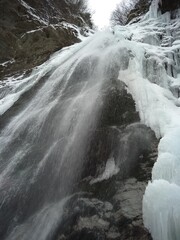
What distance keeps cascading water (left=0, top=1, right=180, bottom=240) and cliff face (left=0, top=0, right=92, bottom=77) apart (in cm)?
317

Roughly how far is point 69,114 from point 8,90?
338cm

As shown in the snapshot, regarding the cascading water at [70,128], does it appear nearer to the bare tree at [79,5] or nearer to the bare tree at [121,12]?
the bare tree at [79,5]

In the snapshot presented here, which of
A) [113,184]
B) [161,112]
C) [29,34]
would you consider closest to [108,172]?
[113,184]

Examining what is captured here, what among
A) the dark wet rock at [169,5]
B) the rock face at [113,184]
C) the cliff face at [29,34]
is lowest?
the rock face at [113,184]

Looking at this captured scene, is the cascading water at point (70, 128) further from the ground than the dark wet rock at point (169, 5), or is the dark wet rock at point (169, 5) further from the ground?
the dark wet rock at point (169, 5)

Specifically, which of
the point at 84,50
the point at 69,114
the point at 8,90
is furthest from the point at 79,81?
the point at 8,90

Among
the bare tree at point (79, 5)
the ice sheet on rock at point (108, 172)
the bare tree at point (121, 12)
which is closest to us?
the ice sheet on rock at point (108, 172)

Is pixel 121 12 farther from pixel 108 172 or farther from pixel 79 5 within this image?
pixel 108 172

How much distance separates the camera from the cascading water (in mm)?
4098

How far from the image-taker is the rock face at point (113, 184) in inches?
171

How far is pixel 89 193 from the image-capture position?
4.82 meters

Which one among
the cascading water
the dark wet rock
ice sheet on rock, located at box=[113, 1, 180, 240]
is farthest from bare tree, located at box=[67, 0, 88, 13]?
the cascading water

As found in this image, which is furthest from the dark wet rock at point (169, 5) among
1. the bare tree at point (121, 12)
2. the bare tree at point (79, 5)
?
the bare tree at point (121, 12)

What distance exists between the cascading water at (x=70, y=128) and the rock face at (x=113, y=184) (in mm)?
171
